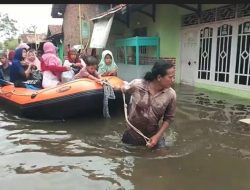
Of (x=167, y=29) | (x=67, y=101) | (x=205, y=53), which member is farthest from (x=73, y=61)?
(x=167, y=29)

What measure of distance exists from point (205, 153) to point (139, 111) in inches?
45.6

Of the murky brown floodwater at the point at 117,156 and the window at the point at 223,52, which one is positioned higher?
the window at the point at 223,52

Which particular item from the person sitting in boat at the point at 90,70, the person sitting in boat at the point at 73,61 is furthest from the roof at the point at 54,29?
the person sitting in boat at the point at 90,70

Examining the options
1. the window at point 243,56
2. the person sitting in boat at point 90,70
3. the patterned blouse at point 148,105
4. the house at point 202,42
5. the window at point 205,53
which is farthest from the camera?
the window at point 205,53

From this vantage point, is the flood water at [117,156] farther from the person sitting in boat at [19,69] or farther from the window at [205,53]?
the window at [205,53]

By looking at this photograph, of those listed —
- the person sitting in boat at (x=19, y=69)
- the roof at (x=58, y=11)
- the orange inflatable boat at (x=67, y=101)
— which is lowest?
the orange inflatable boat at (x=67, y=101)

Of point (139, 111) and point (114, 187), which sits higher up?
point (139, 111)

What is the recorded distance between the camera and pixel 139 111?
12.8ft

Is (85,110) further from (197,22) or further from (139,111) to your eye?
(197,22)

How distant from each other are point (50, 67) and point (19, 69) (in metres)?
0.74

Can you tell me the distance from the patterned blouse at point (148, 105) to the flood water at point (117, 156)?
419 millimetres

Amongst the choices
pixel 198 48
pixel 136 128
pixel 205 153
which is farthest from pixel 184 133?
pixel 198 48

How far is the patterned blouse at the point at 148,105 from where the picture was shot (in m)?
3.80

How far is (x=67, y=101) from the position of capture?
5914 millimetres
